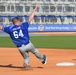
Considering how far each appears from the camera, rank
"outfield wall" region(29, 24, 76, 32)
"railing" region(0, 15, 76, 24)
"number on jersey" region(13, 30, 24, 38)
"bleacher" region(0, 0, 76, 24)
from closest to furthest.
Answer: "number on jersey" region(13, 30, 24, 38), "outfield wall" region(29, 24, 76, 32), "railing" region(0, 15, 76, 24), "bleacher" region(0, 0, 76, 24)

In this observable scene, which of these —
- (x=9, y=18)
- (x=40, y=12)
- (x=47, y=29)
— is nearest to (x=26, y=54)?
(x=47, y=29)

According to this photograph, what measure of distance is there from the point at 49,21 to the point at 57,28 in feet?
32.5

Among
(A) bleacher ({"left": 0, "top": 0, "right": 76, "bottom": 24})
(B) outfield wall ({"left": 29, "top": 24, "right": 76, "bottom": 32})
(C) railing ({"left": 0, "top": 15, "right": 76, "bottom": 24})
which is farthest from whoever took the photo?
(A) bleacher ({"left": 0, "top": 0, "right": 76, "bottom": 24})

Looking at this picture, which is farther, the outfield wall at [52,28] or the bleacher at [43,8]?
the bleacher at [43,8]

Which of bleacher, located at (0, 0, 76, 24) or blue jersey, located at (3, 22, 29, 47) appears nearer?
blue jersey, located at (3, 22, 29, 47)

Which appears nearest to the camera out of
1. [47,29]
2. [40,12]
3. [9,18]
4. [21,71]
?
[21,71]

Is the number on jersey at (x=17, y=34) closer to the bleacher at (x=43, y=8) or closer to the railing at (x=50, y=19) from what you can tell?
the railing at (x=50, y=19)

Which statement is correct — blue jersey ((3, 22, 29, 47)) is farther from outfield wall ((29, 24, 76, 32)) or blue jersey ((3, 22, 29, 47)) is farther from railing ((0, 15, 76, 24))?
railing ((0, 15, 76, 24))

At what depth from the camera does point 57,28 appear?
43.4m

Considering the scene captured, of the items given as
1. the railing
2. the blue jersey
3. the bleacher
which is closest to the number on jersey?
the blue jersey

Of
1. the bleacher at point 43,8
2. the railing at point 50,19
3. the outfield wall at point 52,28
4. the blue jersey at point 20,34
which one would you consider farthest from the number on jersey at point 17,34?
the bleacher at point 43,8

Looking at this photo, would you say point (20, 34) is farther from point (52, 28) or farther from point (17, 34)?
point (52, 28)

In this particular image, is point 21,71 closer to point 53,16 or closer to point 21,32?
point 21,32

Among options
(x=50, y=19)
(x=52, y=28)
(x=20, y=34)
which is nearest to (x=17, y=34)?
(x=20, y=34)
